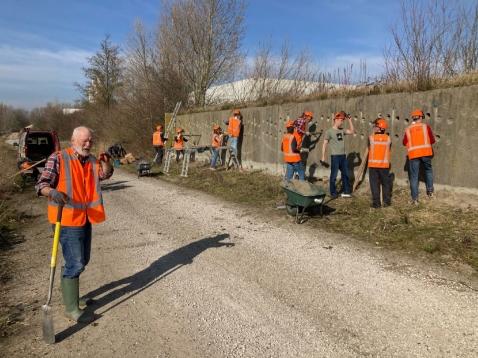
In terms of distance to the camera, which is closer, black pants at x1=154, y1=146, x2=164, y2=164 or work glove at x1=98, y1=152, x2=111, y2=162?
work glove at x1=98, y1=152, x2=111, y2=162

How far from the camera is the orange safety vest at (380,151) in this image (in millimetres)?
7273

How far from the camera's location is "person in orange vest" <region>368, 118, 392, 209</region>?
728 cm

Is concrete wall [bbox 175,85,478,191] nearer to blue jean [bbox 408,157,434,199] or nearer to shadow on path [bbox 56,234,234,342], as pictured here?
blue jean [bbox 408,157,434,199]

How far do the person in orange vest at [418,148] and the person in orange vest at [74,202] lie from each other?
5910 millimetres

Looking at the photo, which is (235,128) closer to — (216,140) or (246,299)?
(216,140)

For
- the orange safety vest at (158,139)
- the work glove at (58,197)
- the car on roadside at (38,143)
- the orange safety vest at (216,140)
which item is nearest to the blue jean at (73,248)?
the work glove at (58,197)

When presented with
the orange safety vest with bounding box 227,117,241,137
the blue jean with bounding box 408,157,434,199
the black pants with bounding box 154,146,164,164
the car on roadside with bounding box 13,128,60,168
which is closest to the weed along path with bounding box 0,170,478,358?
the blue jean with bounding box 408,157,434,199

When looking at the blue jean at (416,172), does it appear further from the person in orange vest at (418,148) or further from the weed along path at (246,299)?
the weed along path at (246,299)

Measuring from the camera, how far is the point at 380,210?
7.16m

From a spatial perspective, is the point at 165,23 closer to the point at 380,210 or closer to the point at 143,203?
the point at 143,203

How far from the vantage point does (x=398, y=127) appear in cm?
815

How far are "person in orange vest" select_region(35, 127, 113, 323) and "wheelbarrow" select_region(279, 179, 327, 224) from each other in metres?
3.78

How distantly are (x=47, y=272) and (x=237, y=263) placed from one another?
97.3 inches

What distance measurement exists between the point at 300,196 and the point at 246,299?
2.91 m
